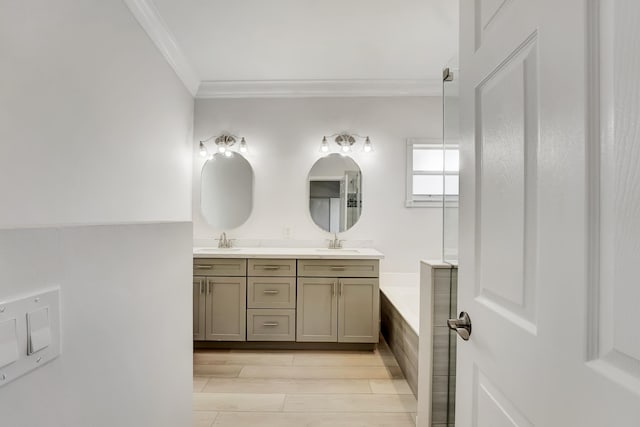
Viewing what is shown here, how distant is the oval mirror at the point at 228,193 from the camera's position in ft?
11.9

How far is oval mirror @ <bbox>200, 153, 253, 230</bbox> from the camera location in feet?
11.9

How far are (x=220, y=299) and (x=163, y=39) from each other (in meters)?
2.18

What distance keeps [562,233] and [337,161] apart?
3.13m

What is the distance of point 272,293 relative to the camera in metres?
3.00

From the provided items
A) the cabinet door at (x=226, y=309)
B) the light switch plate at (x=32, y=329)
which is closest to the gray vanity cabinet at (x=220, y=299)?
the cabinet door at (x=226, y=309)

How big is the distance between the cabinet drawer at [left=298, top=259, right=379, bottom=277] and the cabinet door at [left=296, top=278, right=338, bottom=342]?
0.06 m

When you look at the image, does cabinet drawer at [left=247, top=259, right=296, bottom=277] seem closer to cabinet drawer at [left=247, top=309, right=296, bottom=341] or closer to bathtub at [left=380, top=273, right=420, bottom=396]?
cabinet drawer at [left=247, top=309, right=296, bottom=341]

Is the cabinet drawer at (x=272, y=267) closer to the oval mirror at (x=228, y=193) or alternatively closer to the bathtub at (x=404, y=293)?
the oval mirror at (x=228, y=193)

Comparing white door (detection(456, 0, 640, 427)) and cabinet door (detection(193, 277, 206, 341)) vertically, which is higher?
white door (detection(456, 0, 640, 427))

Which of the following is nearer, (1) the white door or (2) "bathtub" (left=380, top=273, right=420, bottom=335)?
(1) the white door

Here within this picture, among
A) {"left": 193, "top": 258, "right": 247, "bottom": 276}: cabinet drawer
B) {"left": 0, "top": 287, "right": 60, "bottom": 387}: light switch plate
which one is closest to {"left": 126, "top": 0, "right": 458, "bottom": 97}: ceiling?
{"left": 193, "top": 258, "right": 247, "bottom": 276}: cabinet drawer

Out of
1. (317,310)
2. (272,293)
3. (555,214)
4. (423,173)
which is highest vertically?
(423,173)

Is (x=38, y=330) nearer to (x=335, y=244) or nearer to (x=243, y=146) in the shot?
(x=335, y=244)

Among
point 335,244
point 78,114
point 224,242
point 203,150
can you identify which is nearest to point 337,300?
point 335,244
